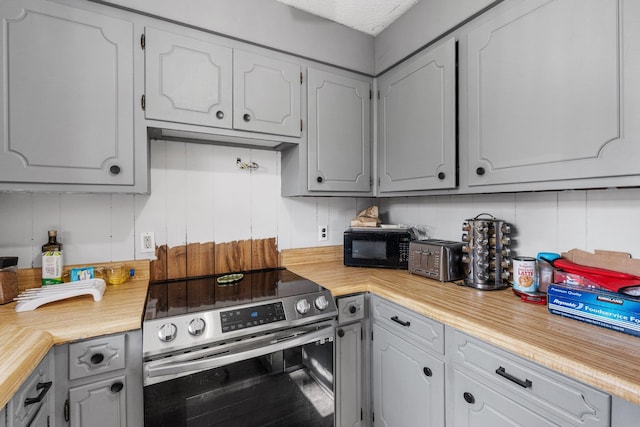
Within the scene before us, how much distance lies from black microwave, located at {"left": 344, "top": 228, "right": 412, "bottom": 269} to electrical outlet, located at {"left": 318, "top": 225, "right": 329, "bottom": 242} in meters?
0.24

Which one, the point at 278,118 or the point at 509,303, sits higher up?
the point at 278,118

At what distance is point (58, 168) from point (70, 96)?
0.93 ft

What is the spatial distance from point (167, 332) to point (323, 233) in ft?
3.98

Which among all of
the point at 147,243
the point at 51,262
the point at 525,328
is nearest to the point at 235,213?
the point at 147,243

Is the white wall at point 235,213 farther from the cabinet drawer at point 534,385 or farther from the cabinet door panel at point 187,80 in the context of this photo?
the cabinet drawer at point 534,385

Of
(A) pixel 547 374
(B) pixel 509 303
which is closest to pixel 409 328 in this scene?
(B) pixel 509 303

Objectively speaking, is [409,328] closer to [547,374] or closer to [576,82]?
[547,374]

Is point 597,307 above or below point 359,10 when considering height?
below

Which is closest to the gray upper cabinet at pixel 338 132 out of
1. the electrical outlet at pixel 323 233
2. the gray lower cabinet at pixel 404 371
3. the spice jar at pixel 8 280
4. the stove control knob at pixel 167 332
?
the electrical outlet at pixel 323 233

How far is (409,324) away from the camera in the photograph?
1.25 meters

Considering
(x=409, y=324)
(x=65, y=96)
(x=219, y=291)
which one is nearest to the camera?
(x=65, y=96)

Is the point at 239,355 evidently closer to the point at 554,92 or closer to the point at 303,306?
the point at 303,306

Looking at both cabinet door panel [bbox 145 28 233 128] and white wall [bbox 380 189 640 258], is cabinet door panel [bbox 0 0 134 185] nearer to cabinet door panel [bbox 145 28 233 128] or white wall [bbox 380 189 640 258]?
cabinet door panel [bbox 145 28 233 128]

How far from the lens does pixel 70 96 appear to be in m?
1.15
